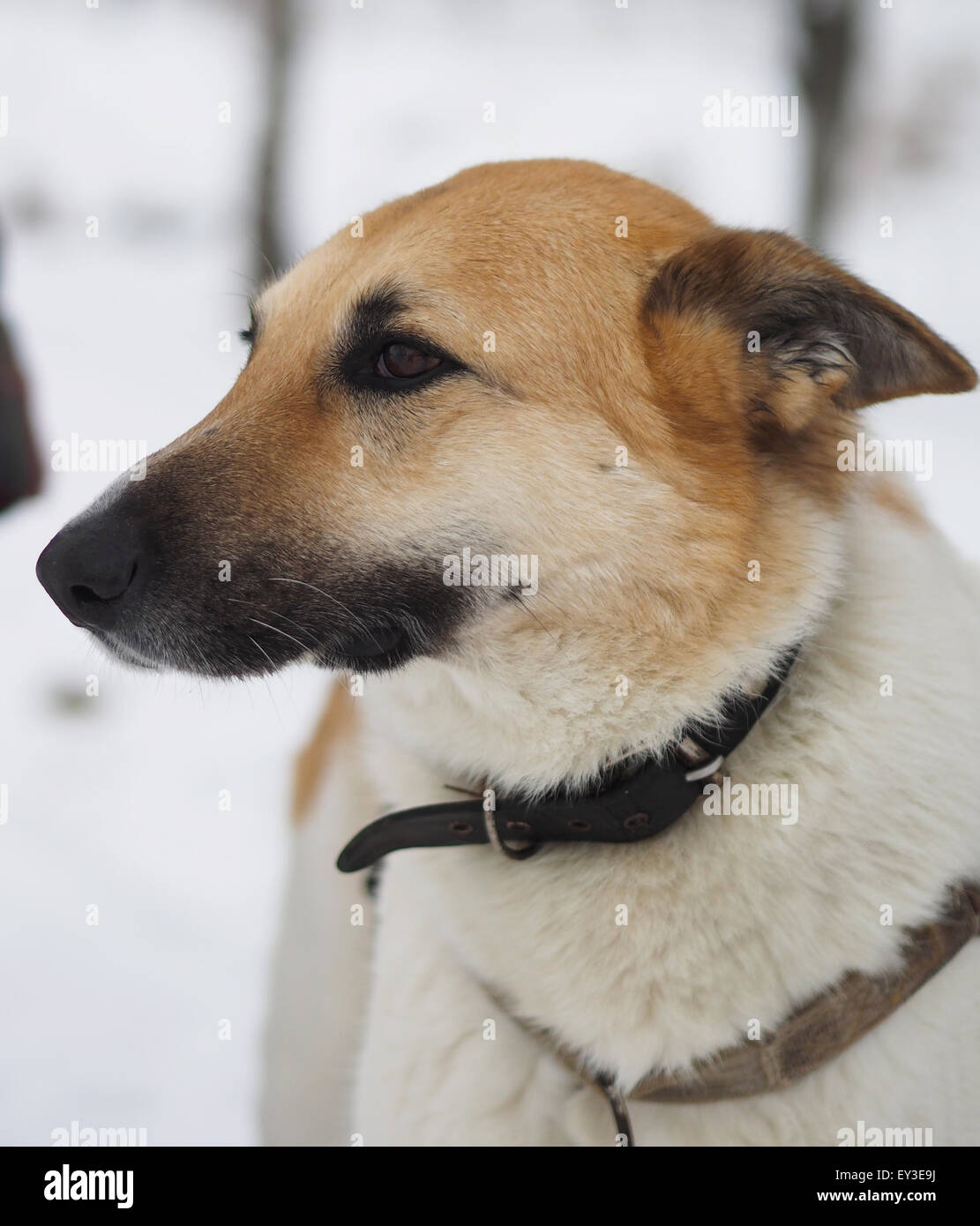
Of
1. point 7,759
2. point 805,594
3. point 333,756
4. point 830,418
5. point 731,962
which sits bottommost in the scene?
→ point 7,759

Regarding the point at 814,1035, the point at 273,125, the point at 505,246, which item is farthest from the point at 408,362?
the point at 273,125

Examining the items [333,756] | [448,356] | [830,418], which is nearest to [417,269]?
[448,356]

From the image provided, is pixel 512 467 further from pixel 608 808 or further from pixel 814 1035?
pixel 814 1035

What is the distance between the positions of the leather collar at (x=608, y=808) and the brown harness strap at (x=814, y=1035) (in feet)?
1.28

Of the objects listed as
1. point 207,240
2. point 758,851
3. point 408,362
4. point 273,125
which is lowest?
point 207,240

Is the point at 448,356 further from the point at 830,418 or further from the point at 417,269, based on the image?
the point at 830,418

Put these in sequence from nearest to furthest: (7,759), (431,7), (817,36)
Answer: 1. (7,759)
2. (817,36)
3. (431,7)

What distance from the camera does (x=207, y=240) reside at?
1190 centimetres

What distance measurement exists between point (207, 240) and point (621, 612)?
11.6 meters

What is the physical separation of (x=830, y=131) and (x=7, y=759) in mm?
6905

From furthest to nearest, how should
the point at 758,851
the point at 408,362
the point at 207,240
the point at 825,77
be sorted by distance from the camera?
the point at 207,240, the point at 825,77, the point at 408,362, the point at 758,851

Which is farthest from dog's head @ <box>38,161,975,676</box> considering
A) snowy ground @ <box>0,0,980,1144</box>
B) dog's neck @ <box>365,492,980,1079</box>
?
snowy ground @ <box>0,0,980,1144</box>

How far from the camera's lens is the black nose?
5.51 feet
